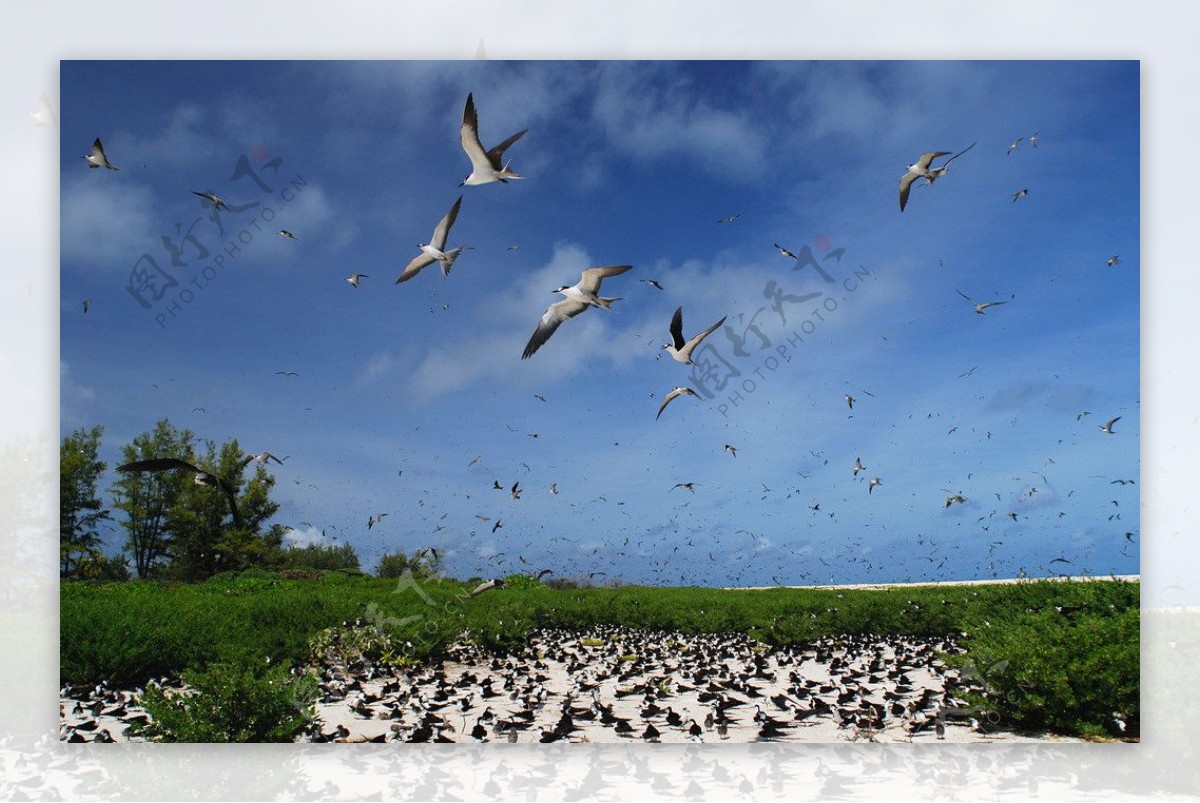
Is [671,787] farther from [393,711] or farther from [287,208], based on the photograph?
[287,208]

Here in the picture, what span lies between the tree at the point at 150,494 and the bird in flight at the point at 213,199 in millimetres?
1371

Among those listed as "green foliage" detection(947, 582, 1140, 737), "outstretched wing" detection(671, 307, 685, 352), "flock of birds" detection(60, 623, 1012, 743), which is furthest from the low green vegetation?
"outstretched wing" detection(671, 307, 685, 352)

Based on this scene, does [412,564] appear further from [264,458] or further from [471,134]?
[471,134]

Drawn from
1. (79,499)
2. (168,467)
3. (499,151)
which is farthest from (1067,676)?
Result: (79,499)

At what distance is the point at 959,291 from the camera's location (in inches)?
206

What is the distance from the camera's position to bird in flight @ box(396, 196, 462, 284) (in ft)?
17.1

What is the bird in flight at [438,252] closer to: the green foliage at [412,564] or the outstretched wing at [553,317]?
the outstretched wing at [553,317]

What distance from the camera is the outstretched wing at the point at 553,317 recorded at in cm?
525

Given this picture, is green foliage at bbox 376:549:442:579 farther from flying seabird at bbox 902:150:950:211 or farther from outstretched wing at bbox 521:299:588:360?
flying seabird at bbox 902:150:950:211

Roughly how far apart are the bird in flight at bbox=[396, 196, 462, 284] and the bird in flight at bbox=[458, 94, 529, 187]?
0.72 ft

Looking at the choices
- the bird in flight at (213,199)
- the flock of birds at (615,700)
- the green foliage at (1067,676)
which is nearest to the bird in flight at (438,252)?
the bird in flight at (213,199)

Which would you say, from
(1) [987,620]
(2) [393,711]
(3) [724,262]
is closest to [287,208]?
(3) [724,262]

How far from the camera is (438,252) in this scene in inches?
207

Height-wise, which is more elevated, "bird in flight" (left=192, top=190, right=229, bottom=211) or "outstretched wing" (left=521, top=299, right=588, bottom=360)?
"bird in flight" (left=192, top=190, right=229, bottom=211)
